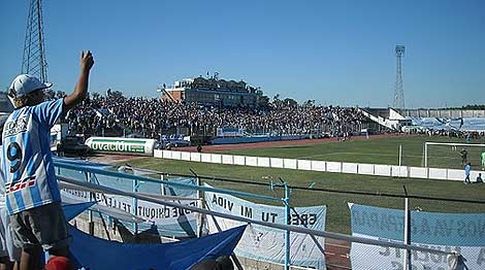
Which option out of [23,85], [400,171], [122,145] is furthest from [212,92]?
[23,85]

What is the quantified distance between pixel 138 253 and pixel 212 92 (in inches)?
4050

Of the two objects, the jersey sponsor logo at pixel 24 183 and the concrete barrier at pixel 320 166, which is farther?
the concrete barrier at pixel 320 166

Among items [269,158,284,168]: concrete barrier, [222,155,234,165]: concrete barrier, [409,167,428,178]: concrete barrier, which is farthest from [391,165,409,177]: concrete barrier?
[222,155,234,165]: concrete barrier

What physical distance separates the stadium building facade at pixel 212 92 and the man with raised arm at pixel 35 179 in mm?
97307

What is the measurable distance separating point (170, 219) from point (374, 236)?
410 centimetres

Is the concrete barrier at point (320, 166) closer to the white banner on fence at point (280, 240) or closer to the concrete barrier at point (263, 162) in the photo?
the concrete barrier at point (263, 162)

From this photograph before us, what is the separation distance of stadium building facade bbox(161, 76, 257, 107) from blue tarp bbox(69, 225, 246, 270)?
310 ft

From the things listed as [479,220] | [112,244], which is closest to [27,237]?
[112,244]

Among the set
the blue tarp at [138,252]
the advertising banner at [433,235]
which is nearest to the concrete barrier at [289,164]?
the advertising banner at [433,235]

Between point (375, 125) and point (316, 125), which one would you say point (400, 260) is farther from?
point (375, 125)

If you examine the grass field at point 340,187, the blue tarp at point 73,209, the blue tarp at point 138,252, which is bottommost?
the grass field at point 340,187

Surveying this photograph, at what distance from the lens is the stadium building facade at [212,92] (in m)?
106

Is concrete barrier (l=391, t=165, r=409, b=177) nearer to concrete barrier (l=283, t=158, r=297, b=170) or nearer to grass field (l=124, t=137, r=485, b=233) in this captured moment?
grass field (l=124, t=137, r=485, b=233)

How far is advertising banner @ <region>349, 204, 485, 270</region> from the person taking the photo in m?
7.24
